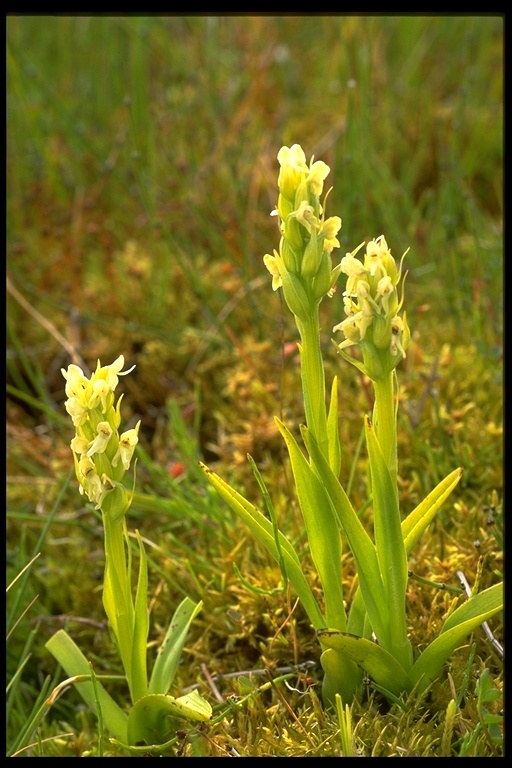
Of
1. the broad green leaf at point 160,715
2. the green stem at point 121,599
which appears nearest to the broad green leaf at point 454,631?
the broad green leaf at point 160,715

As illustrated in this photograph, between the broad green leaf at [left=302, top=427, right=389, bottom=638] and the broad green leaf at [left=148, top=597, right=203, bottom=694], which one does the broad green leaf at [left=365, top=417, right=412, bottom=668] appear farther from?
the broad green leaf at [left=148, top=597, right=203, bottom=694]

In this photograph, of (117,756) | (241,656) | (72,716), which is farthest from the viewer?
(72,716)

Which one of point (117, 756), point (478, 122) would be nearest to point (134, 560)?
point (117, 756)

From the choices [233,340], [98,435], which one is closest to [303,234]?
[98,435]

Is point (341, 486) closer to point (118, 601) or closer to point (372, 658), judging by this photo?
point (372, 658)

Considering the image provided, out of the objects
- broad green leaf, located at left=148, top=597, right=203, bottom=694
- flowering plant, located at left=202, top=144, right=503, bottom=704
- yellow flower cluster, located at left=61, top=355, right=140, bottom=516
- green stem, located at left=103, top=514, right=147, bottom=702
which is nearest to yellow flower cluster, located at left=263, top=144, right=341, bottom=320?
flowering plant, located at left=202, top=144, right=503, bottom=704

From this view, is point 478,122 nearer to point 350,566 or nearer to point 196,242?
point 196,242
